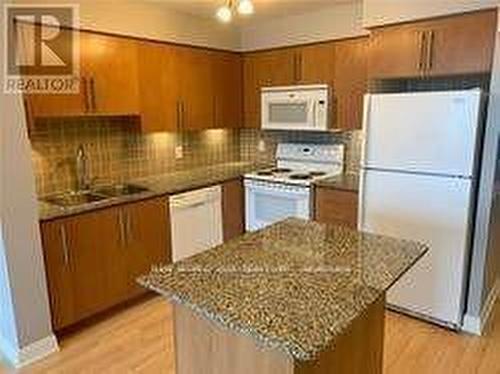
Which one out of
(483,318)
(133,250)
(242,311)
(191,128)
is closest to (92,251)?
(133,250)

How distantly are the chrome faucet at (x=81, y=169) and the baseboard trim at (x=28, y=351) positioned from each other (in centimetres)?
115

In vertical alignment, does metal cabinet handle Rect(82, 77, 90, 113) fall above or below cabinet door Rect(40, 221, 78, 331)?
above

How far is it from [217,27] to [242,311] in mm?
3231

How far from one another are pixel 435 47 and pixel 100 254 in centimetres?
269

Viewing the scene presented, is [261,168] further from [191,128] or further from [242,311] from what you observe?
[242,311]

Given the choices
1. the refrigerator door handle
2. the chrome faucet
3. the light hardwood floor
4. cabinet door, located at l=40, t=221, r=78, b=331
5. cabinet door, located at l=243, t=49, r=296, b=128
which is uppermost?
cabinet door, located at l=243, t=49, r=296, b=128

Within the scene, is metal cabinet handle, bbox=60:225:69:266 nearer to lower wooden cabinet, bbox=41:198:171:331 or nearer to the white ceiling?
lower wooden cabinet, bbox=41:198:171:331

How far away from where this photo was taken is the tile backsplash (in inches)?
120

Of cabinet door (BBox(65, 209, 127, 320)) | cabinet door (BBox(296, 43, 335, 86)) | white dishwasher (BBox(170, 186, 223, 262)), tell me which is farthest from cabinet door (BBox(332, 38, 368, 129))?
cabinet door (BBox(65, 209, 127, 320))

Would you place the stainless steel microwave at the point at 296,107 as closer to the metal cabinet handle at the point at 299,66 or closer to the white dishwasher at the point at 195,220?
the metal cabinet handle at the point at 299,66

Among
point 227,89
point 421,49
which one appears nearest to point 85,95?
point 227,89

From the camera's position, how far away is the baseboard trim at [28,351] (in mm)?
2436

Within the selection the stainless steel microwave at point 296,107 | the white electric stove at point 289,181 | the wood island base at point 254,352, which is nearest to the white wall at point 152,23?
the stainless steel microwave at point 296,107

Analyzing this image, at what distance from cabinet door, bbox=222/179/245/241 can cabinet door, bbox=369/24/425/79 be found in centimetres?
158
